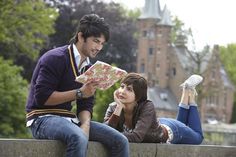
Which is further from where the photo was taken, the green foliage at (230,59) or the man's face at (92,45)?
the green foliage at (230,59)

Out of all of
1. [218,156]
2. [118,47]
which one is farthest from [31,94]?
[118,47]

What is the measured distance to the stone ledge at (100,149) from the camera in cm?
637

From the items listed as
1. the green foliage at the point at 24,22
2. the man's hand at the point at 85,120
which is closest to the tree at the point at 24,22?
the green foliage at the point at 24,22

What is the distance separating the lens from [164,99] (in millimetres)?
96188

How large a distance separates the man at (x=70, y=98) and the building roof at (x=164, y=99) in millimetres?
87084

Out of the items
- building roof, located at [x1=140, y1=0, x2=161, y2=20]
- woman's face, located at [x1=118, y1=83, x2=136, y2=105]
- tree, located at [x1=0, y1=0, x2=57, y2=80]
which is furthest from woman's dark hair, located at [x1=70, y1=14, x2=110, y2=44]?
building roof, located at [x1=140, y1=0, x2=161, y2=20]

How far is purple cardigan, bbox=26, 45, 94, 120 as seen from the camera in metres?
6.66

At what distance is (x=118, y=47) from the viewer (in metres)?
67.8

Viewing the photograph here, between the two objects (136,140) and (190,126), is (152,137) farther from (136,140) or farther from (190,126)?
(190,126)

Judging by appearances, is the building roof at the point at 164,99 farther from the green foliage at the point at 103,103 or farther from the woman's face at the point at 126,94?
the woman's face at the point at 126,94

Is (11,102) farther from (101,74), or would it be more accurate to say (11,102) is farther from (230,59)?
(230,59)

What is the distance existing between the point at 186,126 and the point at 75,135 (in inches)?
110

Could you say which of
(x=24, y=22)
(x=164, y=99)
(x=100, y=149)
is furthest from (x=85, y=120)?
(x=164, y=99)

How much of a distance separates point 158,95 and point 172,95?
238 cm
